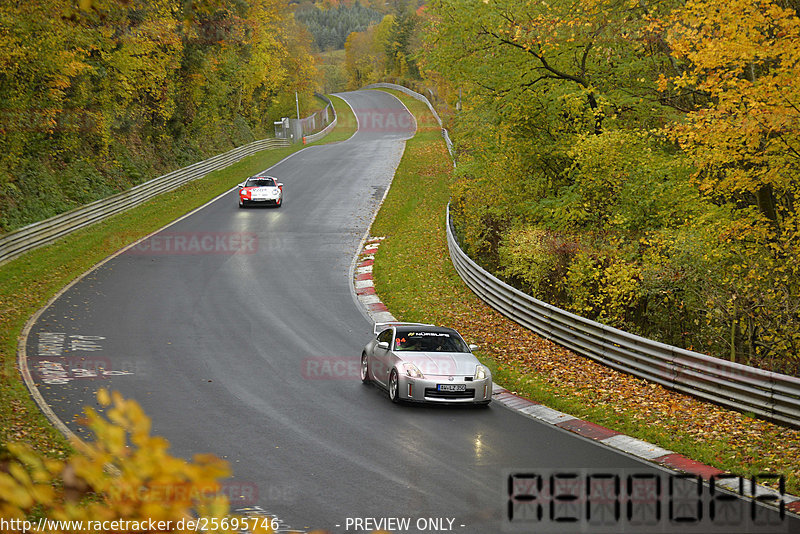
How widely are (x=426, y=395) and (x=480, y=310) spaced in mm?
8318

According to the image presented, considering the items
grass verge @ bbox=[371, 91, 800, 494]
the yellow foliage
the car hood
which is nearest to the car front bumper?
the car hood

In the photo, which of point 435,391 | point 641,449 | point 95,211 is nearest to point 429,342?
point 435,391

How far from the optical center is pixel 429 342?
15.3 m

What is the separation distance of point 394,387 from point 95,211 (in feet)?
74.5

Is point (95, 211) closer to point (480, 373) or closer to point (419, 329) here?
point (419, 329)

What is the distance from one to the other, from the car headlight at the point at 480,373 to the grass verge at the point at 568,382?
4.35ft

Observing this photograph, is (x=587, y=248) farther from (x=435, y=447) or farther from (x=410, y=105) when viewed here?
(x=410, y=105)

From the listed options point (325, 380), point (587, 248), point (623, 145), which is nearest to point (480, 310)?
point (587, 248)

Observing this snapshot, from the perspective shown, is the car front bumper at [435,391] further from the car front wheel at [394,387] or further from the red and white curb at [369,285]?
the red and white curb at [369,285]

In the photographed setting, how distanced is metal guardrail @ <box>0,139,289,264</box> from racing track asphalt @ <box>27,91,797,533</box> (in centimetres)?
328

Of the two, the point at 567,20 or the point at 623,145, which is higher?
the point at 567,20

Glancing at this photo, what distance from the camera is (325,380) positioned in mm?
15422

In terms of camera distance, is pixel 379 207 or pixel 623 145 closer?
pixel 623 145

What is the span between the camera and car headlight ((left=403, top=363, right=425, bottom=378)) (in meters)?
13.9
